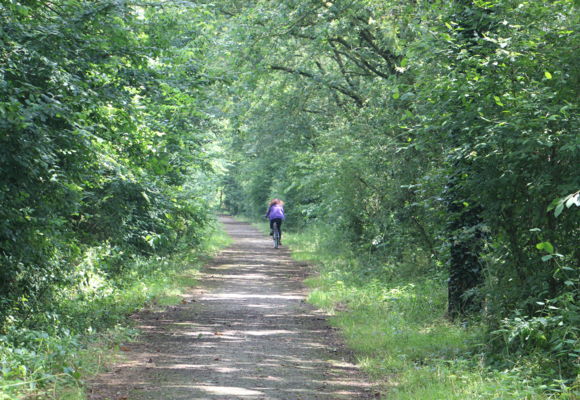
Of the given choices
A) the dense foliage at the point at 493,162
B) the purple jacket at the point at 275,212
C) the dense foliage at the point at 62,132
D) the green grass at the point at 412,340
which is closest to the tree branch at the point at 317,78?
the dense foliage at the point at 493,162

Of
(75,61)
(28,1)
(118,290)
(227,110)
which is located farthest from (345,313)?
(227,110)

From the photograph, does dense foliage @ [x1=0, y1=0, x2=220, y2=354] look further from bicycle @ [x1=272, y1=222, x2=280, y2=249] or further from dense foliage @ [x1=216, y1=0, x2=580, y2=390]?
bicycle @ [x1=272, y1=222, x2=280, y2=249]

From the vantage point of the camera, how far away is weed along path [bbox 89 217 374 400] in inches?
270

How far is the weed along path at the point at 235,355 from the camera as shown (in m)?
6.85

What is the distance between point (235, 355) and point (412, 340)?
2.51 m

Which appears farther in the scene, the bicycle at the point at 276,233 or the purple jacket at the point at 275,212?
the bicycle at the point at 276,233

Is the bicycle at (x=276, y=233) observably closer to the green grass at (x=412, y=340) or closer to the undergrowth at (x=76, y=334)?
the green grass at (x=412, y=340)

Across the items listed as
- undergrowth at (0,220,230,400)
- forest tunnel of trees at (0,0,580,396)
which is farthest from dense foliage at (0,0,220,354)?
undergrowth at (0,220,230,400)

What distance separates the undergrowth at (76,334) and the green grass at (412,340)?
332cm

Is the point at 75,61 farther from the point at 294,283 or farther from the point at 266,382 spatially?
the point at 294,283

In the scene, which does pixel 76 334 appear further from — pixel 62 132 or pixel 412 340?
pixel 412 340

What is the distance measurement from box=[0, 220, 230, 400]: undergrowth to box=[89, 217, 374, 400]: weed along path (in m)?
0.28

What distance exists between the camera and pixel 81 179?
28.1 ft

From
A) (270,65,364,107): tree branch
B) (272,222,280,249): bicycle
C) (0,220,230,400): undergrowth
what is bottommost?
(0,220,230,400): undergrowth
